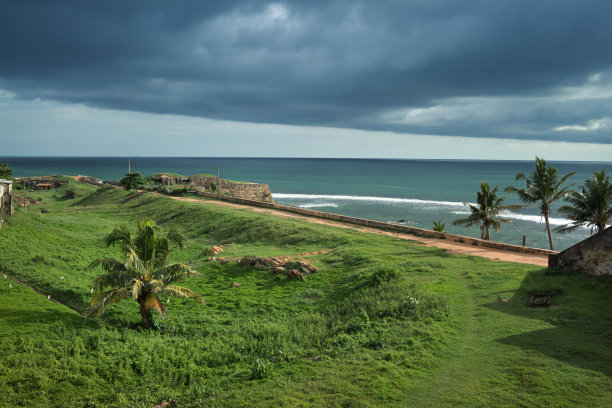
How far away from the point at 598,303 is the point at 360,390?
35.0ft

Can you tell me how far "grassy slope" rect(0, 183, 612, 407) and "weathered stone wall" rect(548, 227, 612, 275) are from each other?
755 mm

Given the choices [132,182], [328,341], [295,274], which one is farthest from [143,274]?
[132,182]

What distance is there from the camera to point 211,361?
12828 millimetres

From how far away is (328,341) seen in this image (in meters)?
13.7

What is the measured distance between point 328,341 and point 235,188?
55779mm

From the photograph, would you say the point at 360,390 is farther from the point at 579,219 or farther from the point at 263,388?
the point at 579,219

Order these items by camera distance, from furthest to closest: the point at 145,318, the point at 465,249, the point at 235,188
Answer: the point at 235,188 < the point at 465,249 < the point at 145,318

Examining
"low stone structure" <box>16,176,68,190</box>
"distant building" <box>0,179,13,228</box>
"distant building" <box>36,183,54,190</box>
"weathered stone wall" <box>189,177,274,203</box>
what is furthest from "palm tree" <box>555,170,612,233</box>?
"distant building" <box>36,183,54,190</box>

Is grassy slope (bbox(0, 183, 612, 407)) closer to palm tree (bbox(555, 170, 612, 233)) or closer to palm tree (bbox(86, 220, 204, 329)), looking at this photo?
palm tree (bbox(86, 220, 204, 329))

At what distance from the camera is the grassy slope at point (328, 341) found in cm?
1016

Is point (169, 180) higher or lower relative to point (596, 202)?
lower

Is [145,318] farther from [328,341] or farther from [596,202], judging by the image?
[596,202]

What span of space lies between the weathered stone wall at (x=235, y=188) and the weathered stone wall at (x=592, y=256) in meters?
52.8

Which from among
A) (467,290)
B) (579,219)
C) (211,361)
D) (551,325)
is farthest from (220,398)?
(579,219)
